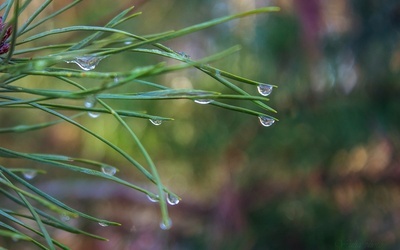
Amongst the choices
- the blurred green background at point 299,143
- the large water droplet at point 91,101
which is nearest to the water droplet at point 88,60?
the large water droplet at point 91,101

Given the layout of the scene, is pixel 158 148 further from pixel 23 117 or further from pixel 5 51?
pixel 5 51

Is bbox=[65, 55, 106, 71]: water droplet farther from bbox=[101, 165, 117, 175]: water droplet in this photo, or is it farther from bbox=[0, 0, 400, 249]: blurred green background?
bbox=[0, 0, 400, 249]: blurred green background

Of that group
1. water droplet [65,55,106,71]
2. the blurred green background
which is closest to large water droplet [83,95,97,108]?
water droplet [65,55,106,71]

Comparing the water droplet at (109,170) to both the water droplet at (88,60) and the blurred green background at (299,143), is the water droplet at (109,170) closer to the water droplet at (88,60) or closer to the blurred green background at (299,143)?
the water droplet at (88,60)

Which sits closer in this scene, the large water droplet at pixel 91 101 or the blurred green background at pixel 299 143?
the large water droplet at pixel 91 101

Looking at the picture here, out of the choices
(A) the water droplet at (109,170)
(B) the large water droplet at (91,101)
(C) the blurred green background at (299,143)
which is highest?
(C) the blurred green background at (299,143)

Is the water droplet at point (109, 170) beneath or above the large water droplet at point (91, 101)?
above

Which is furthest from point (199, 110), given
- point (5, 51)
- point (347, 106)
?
point (5, 51)

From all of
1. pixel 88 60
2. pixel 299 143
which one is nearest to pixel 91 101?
pixel 88 60
